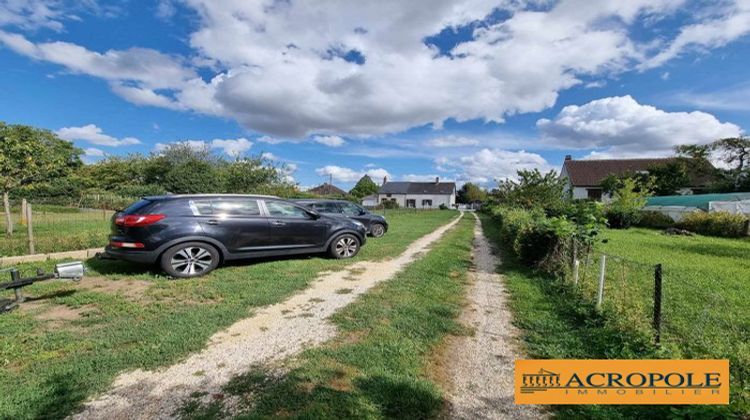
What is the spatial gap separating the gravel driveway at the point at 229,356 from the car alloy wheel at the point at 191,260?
6.83 ft

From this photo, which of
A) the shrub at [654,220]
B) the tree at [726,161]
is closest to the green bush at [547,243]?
the shrub at [654,220]

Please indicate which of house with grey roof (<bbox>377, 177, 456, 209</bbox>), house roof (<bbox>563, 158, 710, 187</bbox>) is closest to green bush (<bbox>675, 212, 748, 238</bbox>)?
house roof (<bbox>563, 158, 710, 187</bbox>)

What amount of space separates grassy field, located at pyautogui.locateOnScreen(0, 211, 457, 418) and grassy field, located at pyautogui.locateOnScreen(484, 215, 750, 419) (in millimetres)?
3491

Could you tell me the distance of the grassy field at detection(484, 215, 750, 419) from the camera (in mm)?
2518

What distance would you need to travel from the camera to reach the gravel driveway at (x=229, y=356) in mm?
2445

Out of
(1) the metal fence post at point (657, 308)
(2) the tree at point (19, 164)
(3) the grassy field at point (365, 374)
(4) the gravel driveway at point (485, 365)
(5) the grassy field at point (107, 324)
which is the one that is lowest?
(4) the gravel driveway at point (485, 365)

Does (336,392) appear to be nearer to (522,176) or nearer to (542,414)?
(542,414)

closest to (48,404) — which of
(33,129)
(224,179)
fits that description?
(224,179)

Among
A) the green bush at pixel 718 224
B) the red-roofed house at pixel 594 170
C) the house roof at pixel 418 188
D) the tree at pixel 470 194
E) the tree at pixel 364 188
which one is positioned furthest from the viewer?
the tree at pixel 470 194

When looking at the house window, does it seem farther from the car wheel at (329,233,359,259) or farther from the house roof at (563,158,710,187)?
the car wheel at (329,233,359,259)

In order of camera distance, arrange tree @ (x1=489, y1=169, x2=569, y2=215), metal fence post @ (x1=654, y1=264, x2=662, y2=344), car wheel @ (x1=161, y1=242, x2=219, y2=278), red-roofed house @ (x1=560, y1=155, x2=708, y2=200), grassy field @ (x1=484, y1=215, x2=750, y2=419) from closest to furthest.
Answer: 1. grassy field @ (x1=484, y1=215, x2=750, y2=419)
2. metal fence post @ (x1=654, y1=264, x2=662, y2=344)
3. car wheel @ (x1=161, y1=242, x2=219, y2=278)
4. tree @ (x1=489, y1=169, x2=569, y2=215)
5. red-roofed house @ (x1=560, y1=155, x2=708, y2=200)

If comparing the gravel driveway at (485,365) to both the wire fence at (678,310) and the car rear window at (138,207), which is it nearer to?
the wire fence at (678,310)

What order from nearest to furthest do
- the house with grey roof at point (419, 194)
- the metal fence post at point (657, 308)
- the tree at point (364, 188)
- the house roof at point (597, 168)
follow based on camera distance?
the metal fence post at point (657, 308) < the house roof at point (597, 168) < the house with grey roof at point (419, 194) < the tree at point (364, 188)

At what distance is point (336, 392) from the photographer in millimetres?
2600
